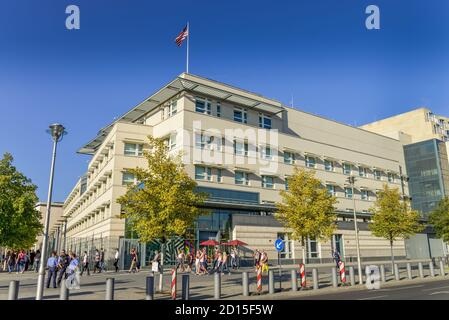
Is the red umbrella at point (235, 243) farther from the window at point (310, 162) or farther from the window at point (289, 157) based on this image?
the window at point (310, 162)

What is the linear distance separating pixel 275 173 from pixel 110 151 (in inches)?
794

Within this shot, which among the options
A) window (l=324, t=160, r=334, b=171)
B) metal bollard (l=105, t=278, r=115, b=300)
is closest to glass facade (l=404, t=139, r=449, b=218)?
window (l=324, t=160, r=334, b=171)

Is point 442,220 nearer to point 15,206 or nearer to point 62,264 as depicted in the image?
point 62,264

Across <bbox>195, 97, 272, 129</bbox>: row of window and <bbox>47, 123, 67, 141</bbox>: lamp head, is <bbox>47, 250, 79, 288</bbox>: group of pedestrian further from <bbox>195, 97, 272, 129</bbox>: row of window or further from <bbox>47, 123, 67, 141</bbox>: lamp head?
<bbox>195, 97, 272, 129</bbox>: row of window

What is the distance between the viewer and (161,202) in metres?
17.7

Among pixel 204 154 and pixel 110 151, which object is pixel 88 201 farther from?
pixel 204 154

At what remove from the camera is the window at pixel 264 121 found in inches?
1837

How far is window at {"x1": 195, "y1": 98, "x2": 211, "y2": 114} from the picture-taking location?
4144cm

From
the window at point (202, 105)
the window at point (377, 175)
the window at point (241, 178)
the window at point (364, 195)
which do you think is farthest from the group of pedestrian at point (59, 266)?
the window at point (377, 175)

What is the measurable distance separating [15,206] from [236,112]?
2538 centimetres

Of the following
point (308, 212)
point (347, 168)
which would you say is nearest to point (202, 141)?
point (308, 212)
